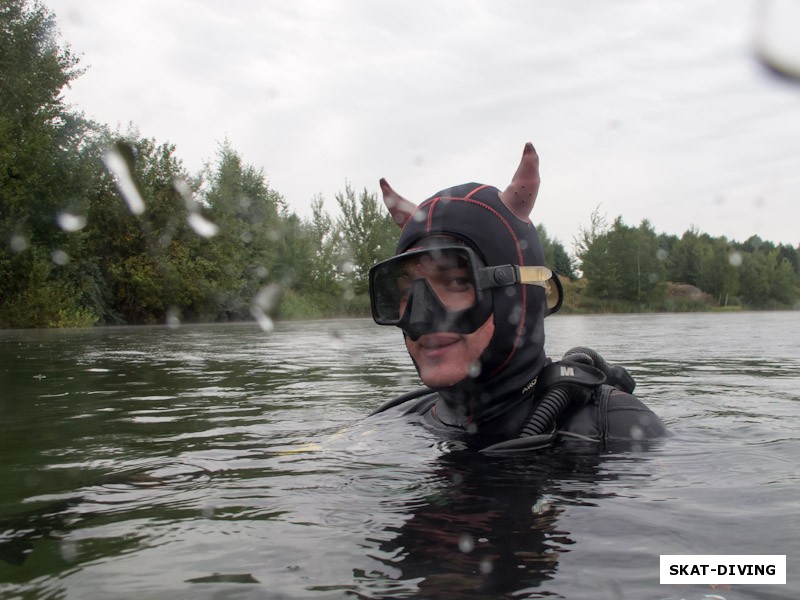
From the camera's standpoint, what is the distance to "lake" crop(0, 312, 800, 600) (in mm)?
1777

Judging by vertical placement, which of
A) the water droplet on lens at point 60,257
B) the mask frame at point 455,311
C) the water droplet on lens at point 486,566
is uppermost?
the water droplet on lens at point 60,257

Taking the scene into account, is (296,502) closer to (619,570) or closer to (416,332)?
(416,332)

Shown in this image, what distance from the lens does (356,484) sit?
2.80m

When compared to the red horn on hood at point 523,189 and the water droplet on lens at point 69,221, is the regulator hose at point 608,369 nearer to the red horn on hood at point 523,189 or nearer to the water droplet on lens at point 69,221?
the red horn on hood at point 523,189

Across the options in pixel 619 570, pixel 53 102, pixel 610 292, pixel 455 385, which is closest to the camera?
pixel 619 570

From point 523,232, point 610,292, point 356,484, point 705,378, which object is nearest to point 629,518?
point 356,484

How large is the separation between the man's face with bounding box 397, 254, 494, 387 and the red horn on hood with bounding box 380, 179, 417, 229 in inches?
20.5

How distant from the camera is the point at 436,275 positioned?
324cm

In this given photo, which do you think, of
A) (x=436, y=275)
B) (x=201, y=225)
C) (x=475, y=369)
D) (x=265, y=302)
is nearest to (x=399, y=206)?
(x=436, y=275)

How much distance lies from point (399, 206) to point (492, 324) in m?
0.88

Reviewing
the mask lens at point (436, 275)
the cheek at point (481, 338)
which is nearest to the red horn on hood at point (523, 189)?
the mask lens at point (436, 275)

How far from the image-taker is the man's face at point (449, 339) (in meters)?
3.14

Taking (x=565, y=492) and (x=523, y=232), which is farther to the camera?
(x=523, y=232)

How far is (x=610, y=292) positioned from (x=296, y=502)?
57.3 m
